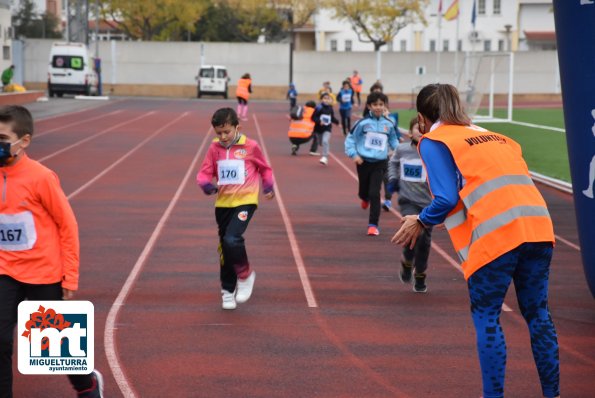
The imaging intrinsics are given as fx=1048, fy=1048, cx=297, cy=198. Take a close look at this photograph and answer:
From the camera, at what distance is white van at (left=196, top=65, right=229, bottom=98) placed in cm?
5869

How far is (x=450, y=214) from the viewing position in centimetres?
544

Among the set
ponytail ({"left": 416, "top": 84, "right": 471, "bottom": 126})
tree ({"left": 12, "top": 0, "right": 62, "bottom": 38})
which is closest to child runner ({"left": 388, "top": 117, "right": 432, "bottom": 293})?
ponytail ({"left": 416, "top": 84, "right": 471, "bottom": 126})

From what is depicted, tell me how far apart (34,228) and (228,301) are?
141 inches

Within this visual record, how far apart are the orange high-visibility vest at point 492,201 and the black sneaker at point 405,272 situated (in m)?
4.20

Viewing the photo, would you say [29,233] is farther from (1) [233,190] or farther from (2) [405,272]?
(2) [405,272]

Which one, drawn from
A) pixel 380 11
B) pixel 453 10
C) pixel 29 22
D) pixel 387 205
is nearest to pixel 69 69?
pixel 453 10


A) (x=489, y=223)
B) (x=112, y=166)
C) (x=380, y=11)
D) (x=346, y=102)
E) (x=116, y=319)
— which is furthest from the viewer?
(x=380, y=11)

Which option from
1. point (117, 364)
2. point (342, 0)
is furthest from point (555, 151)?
point (342, 0)

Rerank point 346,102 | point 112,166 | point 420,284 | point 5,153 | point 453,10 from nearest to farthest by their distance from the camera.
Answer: point 5,153, point 420,284, point 112,166, point 346,102, point 453,10

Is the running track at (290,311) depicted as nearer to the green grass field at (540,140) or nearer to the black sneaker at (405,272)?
the black sneaker at (405,272)

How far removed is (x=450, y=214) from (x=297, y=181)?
14.1 metres

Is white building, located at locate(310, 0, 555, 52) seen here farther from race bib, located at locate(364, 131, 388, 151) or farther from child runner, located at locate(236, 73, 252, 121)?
race bib, located at locate(364, 131, 388, 151)

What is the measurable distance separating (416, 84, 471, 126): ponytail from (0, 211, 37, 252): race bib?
2099 millimetres

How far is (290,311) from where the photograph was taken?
8.62 meters
